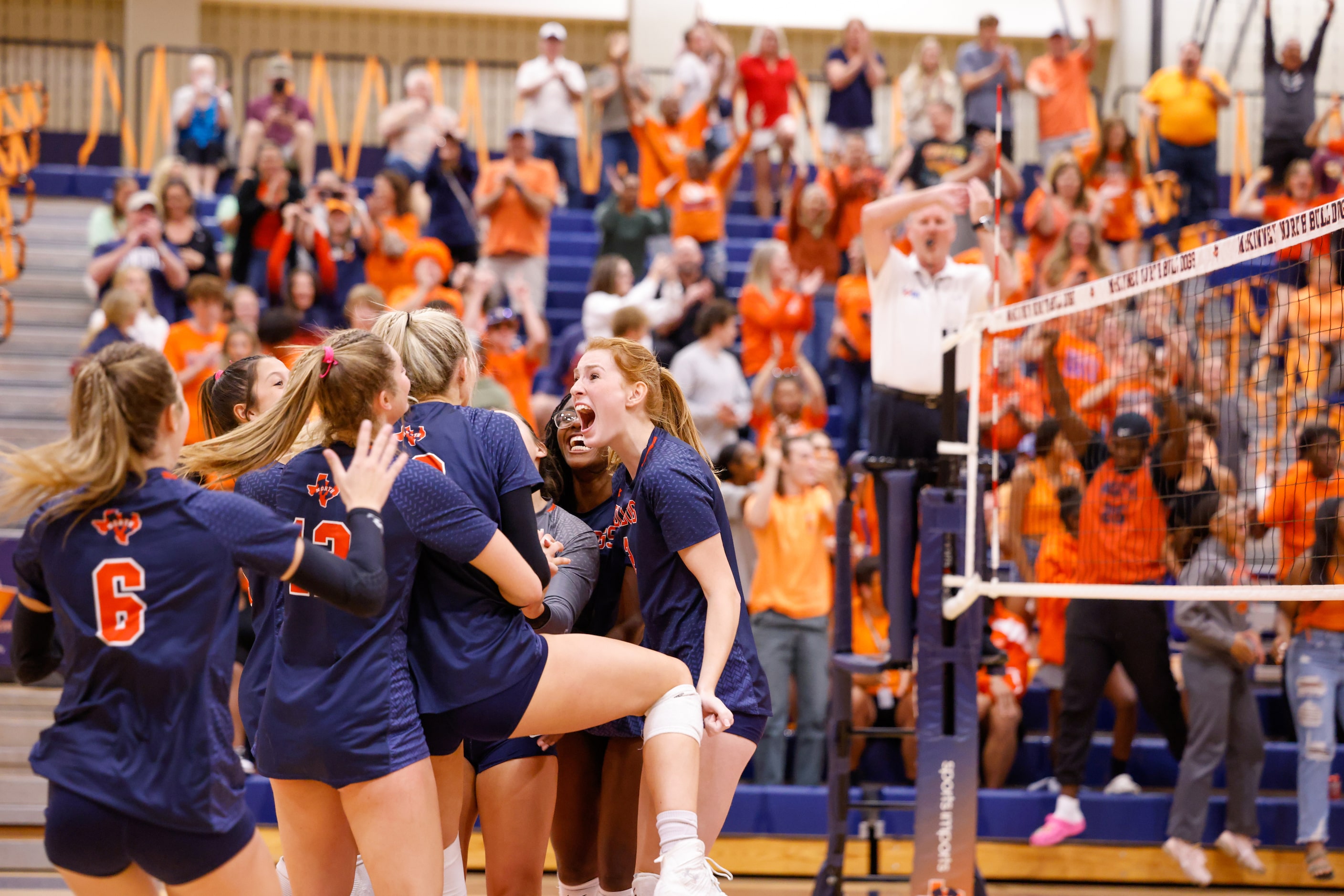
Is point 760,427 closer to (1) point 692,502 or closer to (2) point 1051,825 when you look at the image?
(2) point 1051,825

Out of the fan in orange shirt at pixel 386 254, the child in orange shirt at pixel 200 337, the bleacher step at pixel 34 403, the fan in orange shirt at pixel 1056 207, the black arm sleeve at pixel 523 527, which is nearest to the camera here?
the black arm sleeve at pixel 523 527

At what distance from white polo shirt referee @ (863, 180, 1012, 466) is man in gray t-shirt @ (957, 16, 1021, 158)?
291 inches

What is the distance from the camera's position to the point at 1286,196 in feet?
38.0

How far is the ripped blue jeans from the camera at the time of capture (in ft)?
21.2

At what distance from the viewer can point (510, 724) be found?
3.01 m

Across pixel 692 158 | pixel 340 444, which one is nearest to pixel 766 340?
pixel 692 158

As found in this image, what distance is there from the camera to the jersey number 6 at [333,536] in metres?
2.95

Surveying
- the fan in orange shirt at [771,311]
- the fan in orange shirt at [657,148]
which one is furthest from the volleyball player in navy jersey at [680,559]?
the fan in orange shirt at [657,148]

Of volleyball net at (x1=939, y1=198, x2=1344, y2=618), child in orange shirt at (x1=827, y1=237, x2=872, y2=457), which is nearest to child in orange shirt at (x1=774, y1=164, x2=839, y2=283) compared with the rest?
child in orange shirt at (x1=827, y1=237, x2=872, y2=457)

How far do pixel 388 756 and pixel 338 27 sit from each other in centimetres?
1694

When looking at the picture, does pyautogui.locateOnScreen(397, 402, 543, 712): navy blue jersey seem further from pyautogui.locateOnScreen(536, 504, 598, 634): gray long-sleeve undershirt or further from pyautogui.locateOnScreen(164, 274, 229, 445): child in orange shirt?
pyautogui.locateOnScreen(164, 274, 229, 445): child in orange shirt

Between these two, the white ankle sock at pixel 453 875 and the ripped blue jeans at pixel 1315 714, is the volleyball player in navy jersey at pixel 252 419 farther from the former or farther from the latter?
the ripped blue jeans at pixel 1315 714

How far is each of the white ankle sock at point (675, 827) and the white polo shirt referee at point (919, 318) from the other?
2715mm

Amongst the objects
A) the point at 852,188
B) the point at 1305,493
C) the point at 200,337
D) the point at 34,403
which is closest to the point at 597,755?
the point at 1305,493
